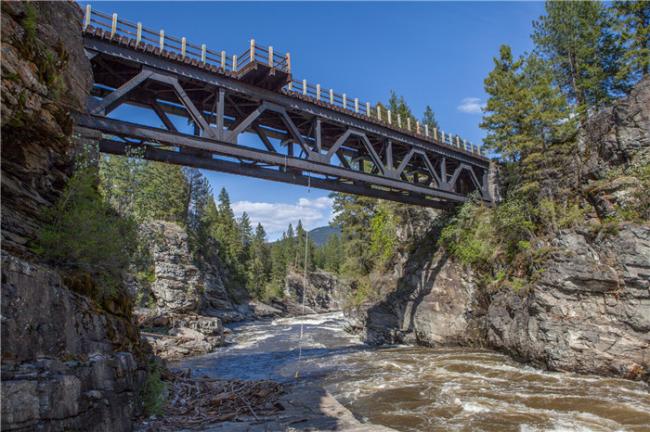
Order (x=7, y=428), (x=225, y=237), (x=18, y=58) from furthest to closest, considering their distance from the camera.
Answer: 1. (x=225, y=237)
2. (x=18, y=58)
3. (x=7, y=428)

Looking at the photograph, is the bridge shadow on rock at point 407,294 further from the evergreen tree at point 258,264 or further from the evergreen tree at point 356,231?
the evergreen tree at point 258,264

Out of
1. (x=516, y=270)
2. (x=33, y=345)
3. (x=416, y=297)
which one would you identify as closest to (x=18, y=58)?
(x=33, y=345)

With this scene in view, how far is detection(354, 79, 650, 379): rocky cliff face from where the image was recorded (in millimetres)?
14438

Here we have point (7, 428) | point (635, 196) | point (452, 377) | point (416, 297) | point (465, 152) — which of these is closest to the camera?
point (7, 428)

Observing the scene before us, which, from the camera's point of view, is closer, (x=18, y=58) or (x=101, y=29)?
(x=18, y=58)

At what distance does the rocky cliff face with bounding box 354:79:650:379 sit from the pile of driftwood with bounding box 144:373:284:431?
12.2 m

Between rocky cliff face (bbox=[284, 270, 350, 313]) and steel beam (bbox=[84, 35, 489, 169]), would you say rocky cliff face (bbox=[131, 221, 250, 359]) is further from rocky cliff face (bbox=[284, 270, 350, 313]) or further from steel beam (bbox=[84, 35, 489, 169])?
rocky cliff face (bbox=[284, 270, 350, 313])

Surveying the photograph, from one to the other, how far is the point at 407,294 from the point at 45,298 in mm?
23173

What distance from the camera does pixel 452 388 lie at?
43.5ft

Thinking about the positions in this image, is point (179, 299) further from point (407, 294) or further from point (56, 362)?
point (56, 362)

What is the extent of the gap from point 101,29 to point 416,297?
22.8 meters

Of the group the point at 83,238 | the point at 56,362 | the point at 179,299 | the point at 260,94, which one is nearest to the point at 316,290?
the point at 179,299

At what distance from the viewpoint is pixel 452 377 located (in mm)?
14922

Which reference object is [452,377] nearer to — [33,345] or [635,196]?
[635,196]
